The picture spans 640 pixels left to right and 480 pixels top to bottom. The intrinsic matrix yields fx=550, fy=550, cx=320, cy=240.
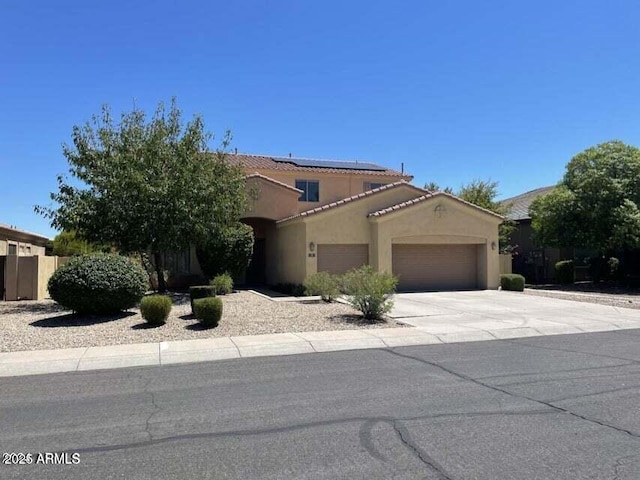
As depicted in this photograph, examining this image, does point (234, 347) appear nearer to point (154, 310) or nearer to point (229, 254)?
point (154, 310)

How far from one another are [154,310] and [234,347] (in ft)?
10.9

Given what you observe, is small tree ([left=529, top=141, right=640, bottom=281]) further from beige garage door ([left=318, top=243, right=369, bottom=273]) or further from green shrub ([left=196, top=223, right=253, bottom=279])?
green shrub ([left=196, top=223, right=253, bottom=279])

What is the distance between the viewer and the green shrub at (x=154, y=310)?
13227mm

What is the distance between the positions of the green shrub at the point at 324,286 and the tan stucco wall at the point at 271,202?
7348 mm

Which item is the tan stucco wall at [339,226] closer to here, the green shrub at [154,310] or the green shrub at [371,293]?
the green shrub at [371,293]

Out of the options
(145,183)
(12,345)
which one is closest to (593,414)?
(12,345)

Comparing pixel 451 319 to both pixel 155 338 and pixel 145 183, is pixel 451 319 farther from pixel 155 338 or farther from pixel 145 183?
pixel 145 183

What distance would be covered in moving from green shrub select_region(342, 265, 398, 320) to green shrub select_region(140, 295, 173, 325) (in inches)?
192

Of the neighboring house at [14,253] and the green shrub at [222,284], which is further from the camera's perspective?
the green shrub at [222,284]

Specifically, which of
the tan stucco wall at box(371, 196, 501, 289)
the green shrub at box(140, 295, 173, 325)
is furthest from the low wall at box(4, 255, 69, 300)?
the tan stucco wall at box(371, 196, 501, 289)

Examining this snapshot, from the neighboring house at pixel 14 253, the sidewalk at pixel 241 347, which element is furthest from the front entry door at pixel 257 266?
the sidewalk at pixel 241 347

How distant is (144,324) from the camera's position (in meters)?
13.6

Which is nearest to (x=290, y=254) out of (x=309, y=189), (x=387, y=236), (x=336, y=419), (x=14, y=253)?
(x=387, y=236)

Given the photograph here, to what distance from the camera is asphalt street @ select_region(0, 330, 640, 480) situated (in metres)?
4.69
